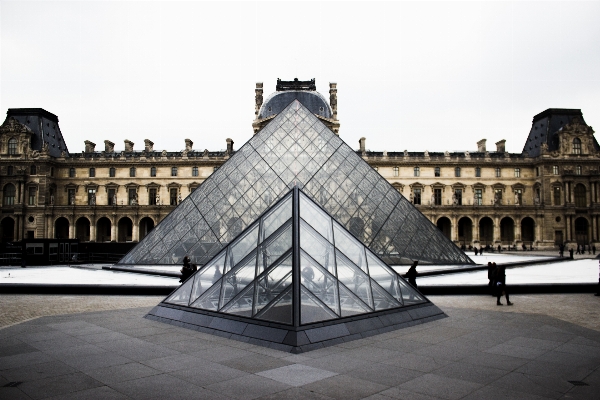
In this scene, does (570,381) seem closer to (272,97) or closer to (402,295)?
(402,295)

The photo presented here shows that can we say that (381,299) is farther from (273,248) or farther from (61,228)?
(61,228)

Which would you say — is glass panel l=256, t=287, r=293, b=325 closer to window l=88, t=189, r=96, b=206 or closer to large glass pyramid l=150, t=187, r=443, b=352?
large glass pyramid l=150, t=187, r=443, b=352

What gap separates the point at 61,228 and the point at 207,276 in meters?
47.5

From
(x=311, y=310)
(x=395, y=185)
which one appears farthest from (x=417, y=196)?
(x=311, y=310)

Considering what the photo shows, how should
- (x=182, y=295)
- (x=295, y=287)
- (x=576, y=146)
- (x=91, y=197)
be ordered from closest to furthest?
(x=295, y=287) → (x=182, y=295) → (x=576, y=146) → (x=91, y=197)

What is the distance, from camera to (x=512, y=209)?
150 ft

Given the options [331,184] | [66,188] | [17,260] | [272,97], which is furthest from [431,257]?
[66,188]

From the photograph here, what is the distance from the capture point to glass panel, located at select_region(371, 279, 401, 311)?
6.88 m

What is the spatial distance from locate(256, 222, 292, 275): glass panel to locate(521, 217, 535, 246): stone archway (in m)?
47.2

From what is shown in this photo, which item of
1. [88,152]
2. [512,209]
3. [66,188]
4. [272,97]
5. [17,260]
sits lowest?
[17,260]

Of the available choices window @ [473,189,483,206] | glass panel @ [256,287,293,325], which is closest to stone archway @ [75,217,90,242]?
window @ [473,189,483,206]

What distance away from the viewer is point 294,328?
5.64m

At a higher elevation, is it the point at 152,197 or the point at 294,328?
the point at 152,197

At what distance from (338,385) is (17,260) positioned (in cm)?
2491
